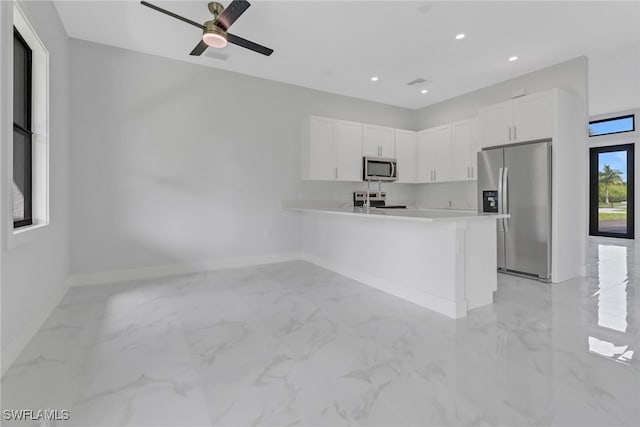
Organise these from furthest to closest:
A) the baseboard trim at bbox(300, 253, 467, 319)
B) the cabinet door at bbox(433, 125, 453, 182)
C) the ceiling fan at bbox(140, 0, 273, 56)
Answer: the cabinet door at bbox(433, 125, 453, 182) → the baseboard trim at bbox(300, 253, 467, 319) → the ceiling fan at bbox(140, 0, 273, 56)

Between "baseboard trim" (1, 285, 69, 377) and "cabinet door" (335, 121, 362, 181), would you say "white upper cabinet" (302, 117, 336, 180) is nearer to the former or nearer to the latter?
"cabinet door" (335, 121, 362, 181)

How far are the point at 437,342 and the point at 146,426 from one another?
5.65 feet

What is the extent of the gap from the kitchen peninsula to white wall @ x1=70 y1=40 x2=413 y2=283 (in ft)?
5.62

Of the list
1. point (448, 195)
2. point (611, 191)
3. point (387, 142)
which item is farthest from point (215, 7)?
point (611, 191)

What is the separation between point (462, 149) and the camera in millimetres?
5027

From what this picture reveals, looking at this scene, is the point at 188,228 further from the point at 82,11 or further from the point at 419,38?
the point at 419,38

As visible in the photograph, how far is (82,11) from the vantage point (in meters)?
2.96

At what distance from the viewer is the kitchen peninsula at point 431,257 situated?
2582 mm

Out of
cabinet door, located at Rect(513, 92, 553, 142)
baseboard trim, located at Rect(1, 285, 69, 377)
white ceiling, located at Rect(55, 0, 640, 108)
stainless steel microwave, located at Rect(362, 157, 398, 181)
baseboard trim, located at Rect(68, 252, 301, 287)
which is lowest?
baseboard trim, located at Rect(1, 285, 69, 377)

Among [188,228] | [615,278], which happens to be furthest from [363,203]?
[615,278]

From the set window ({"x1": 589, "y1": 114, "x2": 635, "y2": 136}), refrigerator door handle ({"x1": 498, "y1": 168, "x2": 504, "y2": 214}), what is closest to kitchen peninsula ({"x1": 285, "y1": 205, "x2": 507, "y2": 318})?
refrigerator door handle ({"x1": 498, "y1": 168, "x2": 504, "y2": 214})

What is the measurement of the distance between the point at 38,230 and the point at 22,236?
33 cm

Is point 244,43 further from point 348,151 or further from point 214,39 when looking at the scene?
point 348,151

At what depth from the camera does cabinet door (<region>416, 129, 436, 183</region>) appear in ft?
18.2
